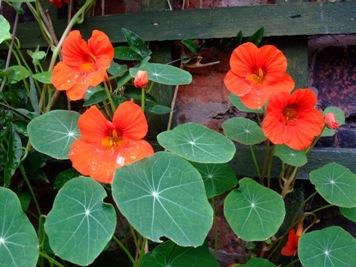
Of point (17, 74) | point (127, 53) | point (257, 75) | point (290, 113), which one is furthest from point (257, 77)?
point (17, 74)

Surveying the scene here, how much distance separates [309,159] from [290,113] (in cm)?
29

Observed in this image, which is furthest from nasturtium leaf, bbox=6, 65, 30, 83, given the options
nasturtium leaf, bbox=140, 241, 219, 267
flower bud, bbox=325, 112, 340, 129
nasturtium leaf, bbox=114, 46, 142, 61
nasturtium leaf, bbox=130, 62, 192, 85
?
flower bud, bbox=325, 112, 340, 129

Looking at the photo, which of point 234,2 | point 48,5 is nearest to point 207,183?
point 234,2

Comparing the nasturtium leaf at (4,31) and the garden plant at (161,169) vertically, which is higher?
the nasturtium leaf at (4,31)

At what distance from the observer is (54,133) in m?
1.07

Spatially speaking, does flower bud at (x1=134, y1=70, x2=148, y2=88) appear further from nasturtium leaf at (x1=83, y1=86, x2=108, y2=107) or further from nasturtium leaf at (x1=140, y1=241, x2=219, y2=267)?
nasturtium leaf at (x1=140, y1=241, x2=219, y2=267)

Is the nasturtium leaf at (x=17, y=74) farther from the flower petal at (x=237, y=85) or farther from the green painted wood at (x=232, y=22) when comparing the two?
the flower petal at (x=237, y=85)

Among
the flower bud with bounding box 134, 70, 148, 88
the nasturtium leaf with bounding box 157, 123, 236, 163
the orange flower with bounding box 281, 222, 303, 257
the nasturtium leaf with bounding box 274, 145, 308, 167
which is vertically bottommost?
the orange flower with bounding box 281, 222, 303, 257

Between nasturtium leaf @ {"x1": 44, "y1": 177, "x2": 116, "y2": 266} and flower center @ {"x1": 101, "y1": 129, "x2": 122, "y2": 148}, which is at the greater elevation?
flower center @ {"x1": 101, "y1": 129, "x2": 122, "y2": 148}

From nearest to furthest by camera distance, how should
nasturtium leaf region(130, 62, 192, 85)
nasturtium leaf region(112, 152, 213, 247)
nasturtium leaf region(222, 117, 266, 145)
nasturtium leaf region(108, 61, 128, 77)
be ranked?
nasturtium leaf region(112, 152, 213, 247) < nasturtium leaf region(130, 62, 192, 85) < nasturtium leaf region(222, 117, 266, 145) < nasturtium leaf region(108, 61, 128, 77)

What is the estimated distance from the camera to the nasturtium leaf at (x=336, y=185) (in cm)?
107

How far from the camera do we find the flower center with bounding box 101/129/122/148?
987mm

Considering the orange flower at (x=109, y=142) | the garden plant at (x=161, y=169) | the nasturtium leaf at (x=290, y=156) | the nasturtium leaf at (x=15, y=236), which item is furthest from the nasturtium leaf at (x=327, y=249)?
the nasturtium leaf at (x=15, y=236)

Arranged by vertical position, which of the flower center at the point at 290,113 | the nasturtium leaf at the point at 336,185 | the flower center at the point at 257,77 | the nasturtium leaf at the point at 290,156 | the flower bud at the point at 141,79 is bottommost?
the nasturtium leaf at the point at 336,185
